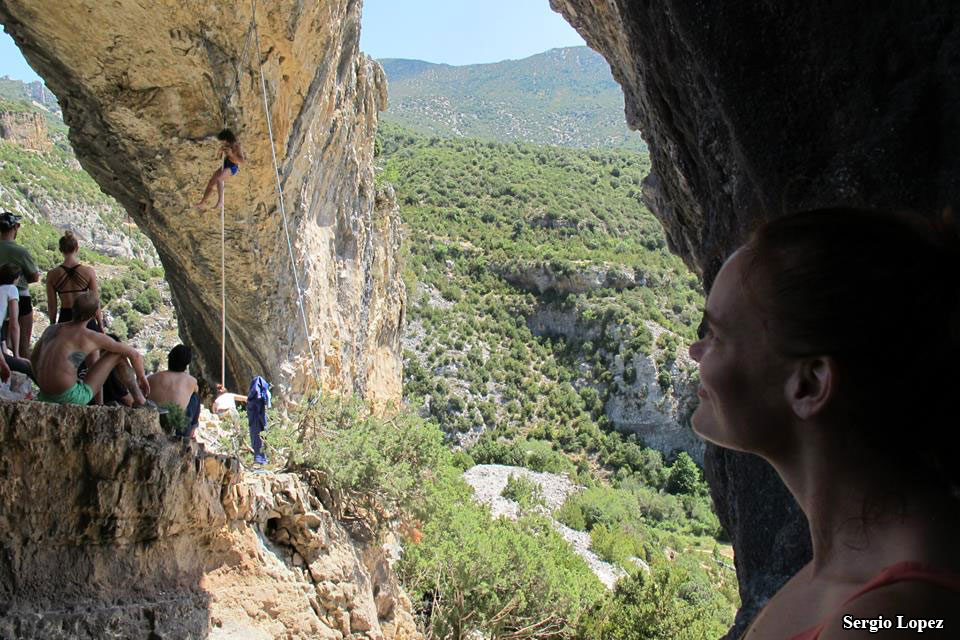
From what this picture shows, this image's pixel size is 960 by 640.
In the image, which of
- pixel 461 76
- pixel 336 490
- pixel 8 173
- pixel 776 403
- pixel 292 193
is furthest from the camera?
pixel 461 76

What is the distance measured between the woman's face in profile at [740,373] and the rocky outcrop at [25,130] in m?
49.7

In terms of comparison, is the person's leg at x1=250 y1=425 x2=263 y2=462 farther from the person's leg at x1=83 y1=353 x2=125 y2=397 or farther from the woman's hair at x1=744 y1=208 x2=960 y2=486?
the woman's hair at x1=744 y1=208 x2=960 y2=486

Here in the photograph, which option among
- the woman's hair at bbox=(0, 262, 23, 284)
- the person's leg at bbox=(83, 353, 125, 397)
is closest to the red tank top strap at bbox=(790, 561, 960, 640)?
the person's leg at bbox=(83, 353, 125, 397)

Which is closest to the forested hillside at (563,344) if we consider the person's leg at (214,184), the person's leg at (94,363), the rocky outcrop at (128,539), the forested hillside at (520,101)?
the person's leg at (214,184)

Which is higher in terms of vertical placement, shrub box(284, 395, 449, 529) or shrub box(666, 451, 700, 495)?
shrub box(284, 395, 449, 529)

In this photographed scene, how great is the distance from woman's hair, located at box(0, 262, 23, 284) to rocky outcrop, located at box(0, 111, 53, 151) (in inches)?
1739

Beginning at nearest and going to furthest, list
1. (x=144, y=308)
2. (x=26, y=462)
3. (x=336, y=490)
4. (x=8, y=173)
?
1. (x=26, y=462)
2. (x=336, y=490)
3. (x=144, y=308)
4. (x=8, y=173)

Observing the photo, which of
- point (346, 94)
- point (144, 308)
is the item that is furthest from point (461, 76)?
point (346, 94)

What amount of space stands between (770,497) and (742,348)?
1400 mm

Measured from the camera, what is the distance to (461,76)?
116 metres

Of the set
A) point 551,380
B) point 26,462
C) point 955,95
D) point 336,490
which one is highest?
point 955,95

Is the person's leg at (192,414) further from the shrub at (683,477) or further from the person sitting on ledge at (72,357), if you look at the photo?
the shrub at (683,477)

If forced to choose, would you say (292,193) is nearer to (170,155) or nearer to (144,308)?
(170,155)

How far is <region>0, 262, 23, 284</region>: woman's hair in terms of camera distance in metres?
5.27
